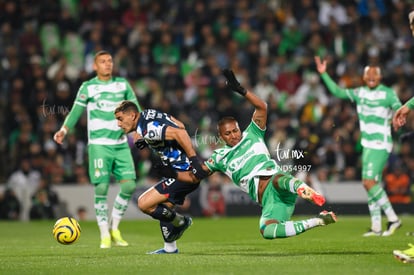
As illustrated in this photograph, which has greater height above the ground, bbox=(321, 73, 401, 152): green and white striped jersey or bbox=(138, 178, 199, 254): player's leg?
bbox=(321, 73, 401, 152): green and white striped jersey

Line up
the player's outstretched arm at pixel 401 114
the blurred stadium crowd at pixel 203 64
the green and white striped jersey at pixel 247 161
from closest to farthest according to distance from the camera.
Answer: the player's outstretched arm at pixel 401 114 → the green and white striped jersey at pixel 247 161 → the blurred stadium crowd at pixel 203 64

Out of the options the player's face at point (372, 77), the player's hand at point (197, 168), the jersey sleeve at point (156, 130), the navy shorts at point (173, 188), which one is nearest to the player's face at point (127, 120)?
the jersey sleeve at point (156, 130)

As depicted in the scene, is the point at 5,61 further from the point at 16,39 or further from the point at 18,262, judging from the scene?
the point at 18,262

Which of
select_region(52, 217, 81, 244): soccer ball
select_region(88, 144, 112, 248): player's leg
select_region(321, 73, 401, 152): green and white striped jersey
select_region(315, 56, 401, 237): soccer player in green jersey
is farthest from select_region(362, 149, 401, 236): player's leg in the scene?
select_region(52, 217, 81, 244): soccer ball

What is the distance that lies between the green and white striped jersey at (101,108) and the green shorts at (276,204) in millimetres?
3806

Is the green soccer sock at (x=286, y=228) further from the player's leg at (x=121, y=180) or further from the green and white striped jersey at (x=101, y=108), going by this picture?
the green and white striped jersey at (x=101, y=108)

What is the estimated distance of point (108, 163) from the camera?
15086 millimetres

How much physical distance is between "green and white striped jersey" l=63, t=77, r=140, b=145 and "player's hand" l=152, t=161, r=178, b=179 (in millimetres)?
2635

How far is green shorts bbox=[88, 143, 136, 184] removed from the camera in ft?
49.3

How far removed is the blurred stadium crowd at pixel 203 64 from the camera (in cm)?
2323

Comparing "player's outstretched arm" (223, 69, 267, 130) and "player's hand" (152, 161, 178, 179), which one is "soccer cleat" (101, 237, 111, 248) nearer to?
"player's hand" (152, 161, 178, 179)

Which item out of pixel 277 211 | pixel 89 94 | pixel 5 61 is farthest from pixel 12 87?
pixel 277 211

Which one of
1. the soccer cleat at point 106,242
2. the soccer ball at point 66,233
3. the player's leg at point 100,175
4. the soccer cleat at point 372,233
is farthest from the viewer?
the soccer cleat at point 372,233

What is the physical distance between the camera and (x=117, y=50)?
26.0 meters
